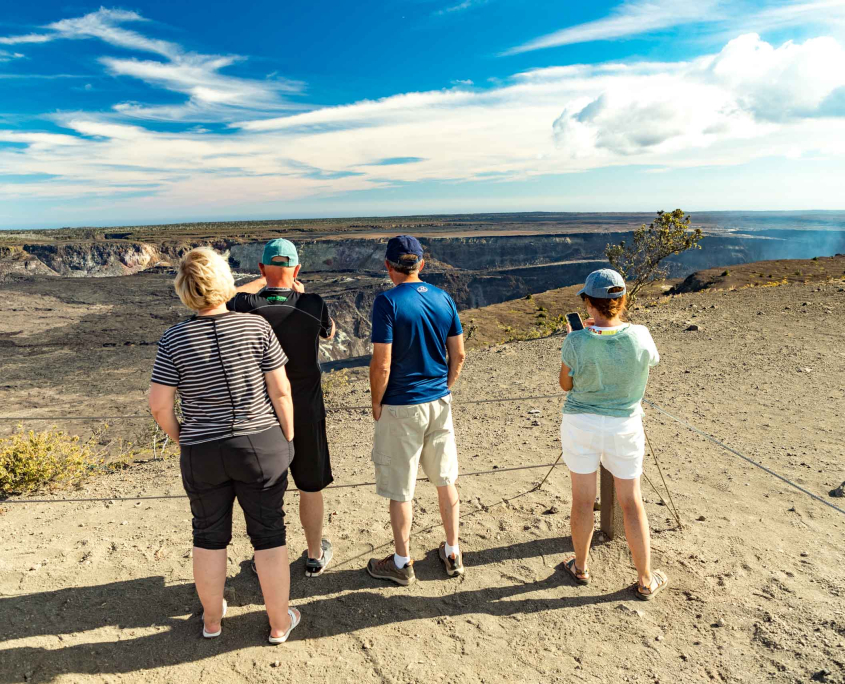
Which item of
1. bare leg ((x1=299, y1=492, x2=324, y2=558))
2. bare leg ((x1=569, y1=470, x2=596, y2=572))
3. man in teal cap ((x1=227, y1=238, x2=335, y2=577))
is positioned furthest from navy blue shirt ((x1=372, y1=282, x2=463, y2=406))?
bare leg ((x1=569, y1=470, x2=596, y2=572))

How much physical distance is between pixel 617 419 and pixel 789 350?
9035mm

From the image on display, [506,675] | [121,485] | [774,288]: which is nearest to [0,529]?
[121,485]

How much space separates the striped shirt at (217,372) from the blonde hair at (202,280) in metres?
0.07

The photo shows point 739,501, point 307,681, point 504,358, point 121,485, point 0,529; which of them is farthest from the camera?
point 504,358

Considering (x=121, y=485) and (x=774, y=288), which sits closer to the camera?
(x=121, y=485)

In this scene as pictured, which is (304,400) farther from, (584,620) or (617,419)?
(584,620)

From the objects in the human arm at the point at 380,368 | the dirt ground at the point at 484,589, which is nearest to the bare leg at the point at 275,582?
the dirt ground at the point at 484,589

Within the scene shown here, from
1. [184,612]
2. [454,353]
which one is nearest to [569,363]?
[454,353]

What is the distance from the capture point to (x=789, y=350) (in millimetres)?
9586

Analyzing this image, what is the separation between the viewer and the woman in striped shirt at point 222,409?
2104mm

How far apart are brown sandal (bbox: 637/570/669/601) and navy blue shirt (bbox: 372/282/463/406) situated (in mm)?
1585

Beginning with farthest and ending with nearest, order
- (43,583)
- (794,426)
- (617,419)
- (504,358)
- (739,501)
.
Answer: (504,358), (794,426), (739,501), (43,583), (617,419)

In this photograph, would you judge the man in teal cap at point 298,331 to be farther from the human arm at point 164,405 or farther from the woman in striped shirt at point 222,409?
the human arm at point 164,405

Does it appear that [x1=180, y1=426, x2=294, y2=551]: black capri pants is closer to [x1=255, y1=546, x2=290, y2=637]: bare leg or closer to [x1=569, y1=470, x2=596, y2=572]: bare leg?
[x1=255, y1=546, x2=290, y2=637]: bare leg
